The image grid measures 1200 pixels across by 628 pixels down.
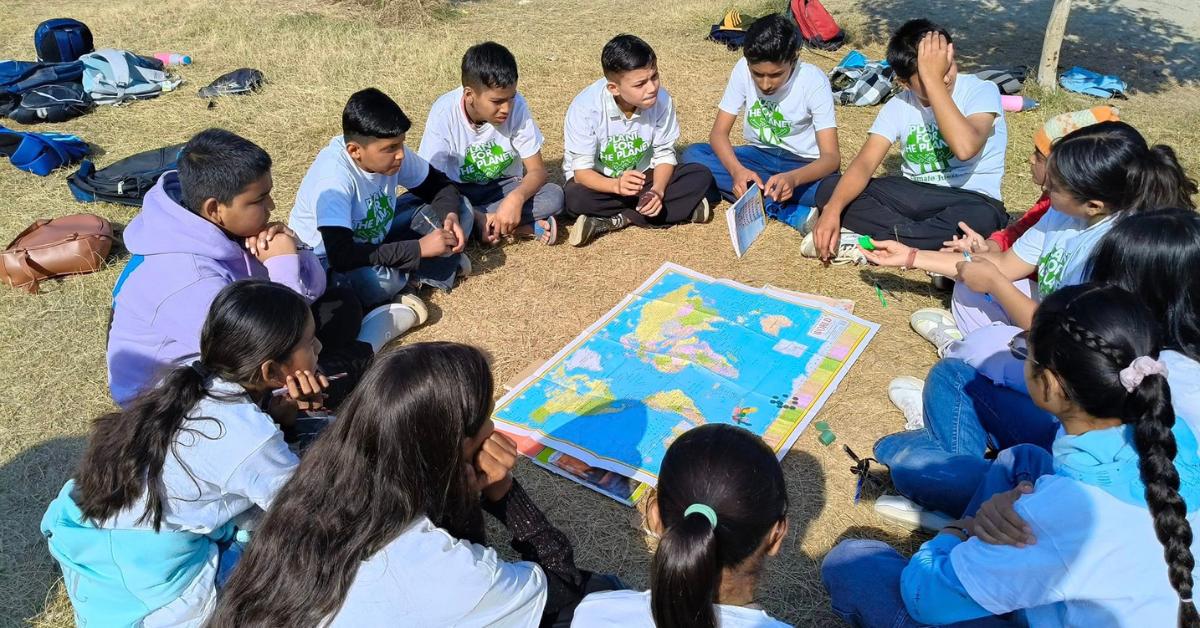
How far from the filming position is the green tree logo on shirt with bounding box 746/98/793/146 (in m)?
4.57

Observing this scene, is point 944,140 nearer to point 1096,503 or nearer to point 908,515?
point 908,515

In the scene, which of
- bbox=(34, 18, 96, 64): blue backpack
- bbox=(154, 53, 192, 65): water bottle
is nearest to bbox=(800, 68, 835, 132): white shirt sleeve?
bbox=(154, 53, 192, 65): water bottle

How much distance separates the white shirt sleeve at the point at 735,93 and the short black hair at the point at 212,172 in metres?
2.69

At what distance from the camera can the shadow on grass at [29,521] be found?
2494 millimetres

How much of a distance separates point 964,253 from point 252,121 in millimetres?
4931

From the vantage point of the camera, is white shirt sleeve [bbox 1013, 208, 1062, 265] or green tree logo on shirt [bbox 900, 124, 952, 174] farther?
green tree logo on shirt [bbox 900, 124, 952, 174]

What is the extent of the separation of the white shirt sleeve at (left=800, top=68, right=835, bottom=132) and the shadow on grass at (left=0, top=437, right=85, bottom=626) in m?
3.76

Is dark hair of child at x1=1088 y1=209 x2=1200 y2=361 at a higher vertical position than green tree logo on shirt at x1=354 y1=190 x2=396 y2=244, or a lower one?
higher

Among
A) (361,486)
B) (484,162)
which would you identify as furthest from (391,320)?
(361,486)

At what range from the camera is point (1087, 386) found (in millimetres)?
1797

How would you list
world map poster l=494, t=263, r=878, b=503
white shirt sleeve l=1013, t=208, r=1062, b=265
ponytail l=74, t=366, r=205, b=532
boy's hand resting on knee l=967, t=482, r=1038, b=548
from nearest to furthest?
boy's hand resting on knee l=967, t=482, r=1038, b=548 → ponytail l=74, t=366, r=205, b=532 → world map poster l=494, t=263, r=878, b=503 → white shirt sleeve l=1013, t=208, r=1062, b=265

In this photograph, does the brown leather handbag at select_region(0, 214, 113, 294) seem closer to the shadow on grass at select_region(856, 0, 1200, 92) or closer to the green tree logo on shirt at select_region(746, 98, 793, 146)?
the green tree logo on shirt at select_region(746, 98, 793, 146)

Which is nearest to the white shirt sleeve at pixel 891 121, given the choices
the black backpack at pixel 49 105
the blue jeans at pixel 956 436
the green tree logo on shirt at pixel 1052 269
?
the green tree logo on shirt at pixel 1052 269

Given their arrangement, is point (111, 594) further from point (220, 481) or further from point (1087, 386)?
point (1087, 386)
